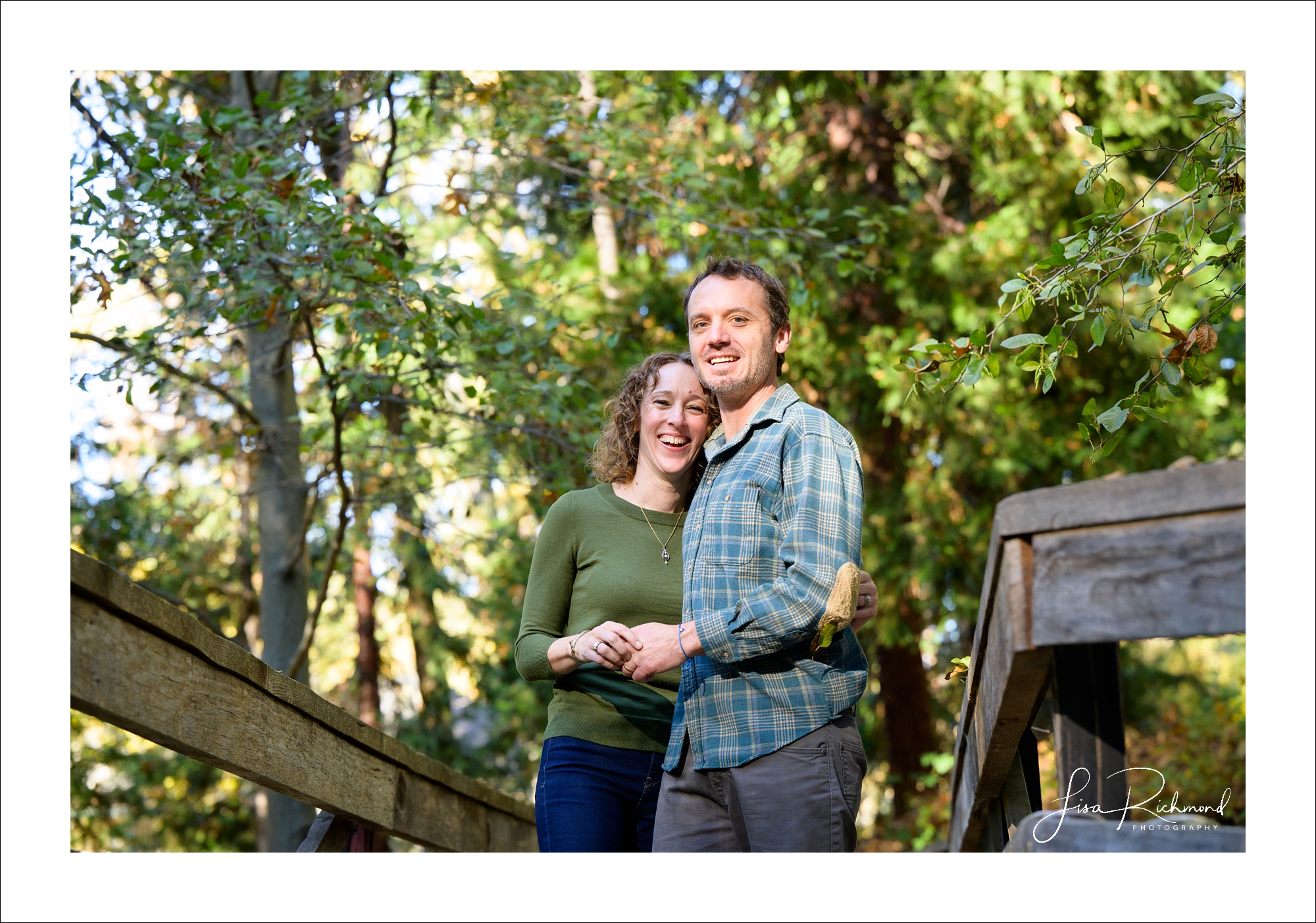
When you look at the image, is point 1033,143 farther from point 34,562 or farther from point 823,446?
point 34,562

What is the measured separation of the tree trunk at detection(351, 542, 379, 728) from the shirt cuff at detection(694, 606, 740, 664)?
23.6ft

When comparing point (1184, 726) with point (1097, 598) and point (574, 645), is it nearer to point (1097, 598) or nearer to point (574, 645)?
point (574, 645)

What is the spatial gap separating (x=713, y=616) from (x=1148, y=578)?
0.69 meters

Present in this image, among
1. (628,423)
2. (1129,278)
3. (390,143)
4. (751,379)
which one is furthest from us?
(390,143)

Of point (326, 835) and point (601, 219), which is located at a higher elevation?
point (601, 219)

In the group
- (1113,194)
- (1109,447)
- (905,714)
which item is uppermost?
(1113,194)

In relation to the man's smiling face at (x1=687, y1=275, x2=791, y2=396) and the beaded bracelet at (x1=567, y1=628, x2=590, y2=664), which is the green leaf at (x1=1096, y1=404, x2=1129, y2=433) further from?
the beaded bracelet at (x1=567, y1=628, x2=590, y2=664)

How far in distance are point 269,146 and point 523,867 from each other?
2.77 m

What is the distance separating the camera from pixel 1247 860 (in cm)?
165

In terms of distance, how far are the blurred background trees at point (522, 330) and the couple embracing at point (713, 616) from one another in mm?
361

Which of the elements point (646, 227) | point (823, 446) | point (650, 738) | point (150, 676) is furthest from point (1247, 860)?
point (646, 227)

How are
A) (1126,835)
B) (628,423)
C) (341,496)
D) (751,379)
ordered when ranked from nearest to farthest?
(1126,835)
(751,379)
(628,423)
(341,496)

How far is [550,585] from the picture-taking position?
86.4 inches

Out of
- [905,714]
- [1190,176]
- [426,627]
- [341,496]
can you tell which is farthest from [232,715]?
[426,627]
